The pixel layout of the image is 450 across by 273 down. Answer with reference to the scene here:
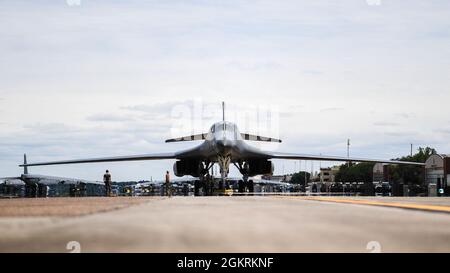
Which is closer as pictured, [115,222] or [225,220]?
[115,222]

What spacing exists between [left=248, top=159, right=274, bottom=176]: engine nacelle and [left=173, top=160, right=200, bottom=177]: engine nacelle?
3262 mm

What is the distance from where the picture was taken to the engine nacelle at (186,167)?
152 ft

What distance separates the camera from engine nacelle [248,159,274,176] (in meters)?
46.0

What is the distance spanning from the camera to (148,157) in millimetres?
49344

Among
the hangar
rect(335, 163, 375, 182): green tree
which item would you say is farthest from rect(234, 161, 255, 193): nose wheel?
rect(335, 163, 375, 182): green tree

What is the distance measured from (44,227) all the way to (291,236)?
2.95 metres

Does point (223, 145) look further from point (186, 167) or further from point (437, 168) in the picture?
point (437, 168)

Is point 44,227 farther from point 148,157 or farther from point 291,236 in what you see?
point 148,157

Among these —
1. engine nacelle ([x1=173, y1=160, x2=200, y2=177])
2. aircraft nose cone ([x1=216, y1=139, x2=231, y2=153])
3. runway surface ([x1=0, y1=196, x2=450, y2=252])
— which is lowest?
runway surface ([x1=0, y1=196, x2=450, y2=252])

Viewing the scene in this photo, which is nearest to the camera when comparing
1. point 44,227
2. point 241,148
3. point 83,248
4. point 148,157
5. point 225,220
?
point 83,248

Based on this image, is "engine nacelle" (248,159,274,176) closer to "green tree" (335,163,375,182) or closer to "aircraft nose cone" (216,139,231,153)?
"aircraft nose cone" (216,139,231,153)

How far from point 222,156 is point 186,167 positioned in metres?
6.94

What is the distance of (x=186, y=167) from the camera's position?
1842 inches
